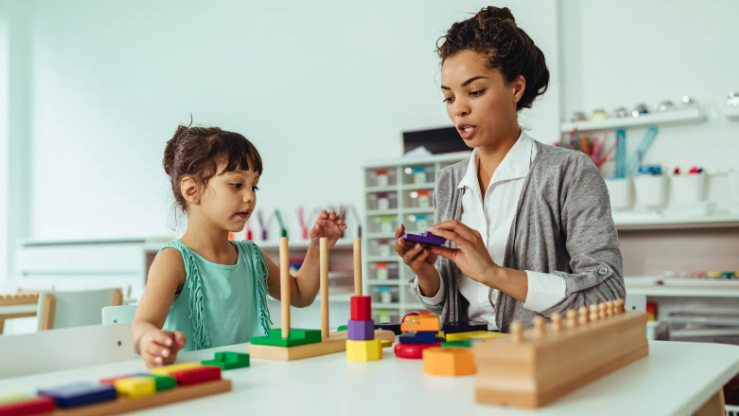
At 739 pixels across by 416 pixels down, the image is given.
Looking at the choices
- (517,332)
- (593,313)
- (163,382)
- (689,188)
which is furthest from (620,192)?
(163,382)

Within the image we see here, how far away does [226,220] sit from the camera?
138 cm

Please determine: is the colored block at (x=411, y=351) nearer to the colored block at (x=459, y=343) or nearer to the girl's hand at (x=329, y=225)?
the colored block at (x=459, y=343)

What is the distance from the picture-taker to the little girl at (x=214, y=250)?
130 cm

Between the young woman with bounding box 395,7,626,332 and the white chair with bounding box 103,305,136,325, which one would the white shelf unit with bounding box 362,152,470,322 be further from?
the white chair with bounding box 103,305,136,325

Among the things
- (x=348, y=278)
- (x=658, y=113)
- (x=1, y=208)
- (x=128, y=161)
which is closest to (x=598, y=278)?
(x=658, y=113)

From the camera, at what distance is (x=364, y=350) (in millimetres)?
935

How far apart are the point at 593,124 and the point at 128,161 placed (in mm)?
3480

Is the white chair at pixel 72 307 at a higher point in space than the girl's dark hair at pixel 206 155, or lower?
lower

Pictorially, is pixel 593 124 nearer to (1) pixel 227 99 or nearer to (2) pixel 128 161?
(1) pixel 227 99

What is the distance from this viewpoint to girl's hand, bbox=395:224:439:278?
113 cm

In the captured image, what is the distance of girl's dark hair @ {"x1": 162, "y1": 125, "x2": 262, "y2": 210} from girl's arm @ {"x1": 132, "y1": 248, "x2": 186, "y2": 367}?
0.21m

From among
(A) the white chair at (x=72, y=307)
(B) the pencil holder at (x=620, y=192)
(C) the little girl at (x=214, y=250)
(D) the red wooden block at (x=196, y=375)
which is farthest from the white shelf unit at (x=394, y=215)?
(D) the red wooden block at (x=196, y=375)

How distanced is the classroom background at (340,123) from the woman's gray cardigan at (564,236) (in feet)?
2.17

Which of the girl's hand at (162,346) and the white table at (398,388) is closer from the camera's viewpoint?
the white table at (398,388)
